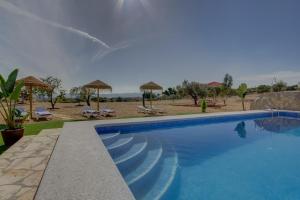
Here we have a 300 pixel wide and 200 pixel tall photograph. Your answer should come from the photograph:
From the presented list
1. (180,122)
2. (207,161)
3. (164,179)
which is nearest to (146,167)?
(164,179)

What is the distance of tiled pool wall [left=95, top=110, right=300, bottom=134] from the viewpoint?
9672 mm

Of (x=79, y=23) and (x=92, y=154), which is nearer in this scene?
(x=92, y=154)

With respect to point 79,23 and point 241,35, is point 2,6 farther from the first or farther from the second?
point 241,35

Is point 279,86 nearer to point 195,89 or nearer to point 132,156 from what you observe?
point 195,89

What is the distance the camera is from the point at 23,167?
417 cm

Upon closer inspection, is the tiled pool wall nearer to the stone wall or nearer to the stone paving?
the stone wall

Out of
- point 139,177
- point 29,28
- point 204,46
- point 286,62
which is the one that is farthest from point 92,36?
point 286,62

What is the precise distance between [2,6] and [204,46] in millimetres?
16245

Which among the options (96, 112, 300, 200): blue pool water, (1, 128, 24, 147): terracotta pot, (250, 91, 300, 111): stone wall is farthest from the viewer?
(250, 91, 300, 111): stone wall

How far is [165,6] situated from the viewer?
14570mm

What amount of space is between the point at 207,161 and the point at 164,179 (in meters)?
2.05

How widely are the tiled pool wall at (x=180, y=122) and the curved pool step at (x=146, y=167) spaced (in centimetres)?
302

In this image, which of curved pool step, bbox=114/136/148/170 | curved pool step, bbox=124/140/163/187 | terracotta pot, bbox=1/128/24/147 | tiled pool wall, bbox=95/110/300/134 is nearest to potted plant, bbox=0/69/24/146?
terracotta pot, bbox=1/128/24/147

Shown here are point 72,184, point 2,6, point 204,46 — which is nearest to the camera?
point 72,184
